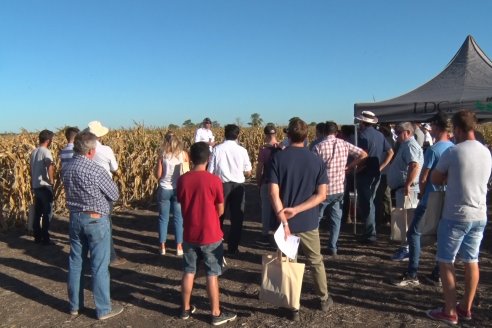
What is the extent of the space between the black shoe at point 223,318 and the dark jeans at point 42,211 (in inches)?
175

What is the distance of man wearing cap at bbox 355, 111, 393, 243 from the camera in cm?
666

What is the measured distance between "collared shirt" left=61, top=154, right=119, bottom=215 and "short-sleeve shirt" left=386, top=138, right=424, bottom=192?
3.65 metres

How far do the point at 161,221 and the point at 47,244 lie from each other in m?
2.44

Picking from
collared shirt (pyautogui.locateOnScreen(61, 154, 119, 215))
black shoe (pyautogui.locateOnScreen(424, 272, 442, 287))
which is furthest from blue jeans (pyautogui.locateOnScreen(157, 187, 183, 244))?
black shoe (pyautogui.locateOnScreen(424, 272, 442, 287))

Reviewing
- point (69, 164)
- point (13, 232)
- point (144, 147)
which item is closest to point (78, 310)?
point (69, 164)

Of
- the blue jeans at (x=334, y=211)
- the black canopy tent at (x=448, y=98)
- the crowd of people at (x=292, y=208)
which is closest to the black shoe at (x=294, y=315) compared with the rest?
the crowd of people at (x=292, y=208)

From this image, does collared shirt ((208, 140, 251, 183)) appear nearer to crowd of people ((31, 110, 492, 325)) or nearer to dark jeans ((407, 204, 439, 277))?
crowd of people ((31, 110, 492, 325))

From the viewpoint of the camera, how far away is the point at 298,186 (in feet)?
13.2

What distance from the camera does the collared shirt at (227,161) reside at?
6.13 metres

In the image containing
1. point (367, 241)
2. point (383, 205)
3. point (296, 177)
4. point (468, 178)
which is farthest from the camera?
point (383, 205)

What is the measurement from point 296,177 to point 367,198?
306cm

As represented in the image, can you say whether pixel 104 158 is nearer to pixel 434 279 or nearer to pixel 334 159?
pixel 334 159

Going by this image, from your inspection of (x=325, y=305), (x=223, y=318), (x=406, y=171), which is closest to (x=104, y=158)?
(x=223, y=318)

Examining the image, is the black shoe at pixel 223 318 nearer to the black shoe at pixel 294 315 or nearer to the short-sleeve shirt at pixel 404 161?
the black shoe at pixel 294 315
